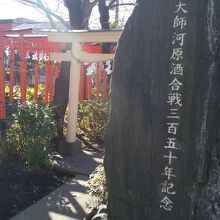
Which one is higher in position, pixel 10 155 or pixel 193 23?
pixel 193 23

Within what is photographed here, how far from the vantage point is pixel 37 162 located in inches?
238

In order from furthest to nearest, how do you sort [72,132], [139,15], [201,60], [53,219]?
[72,132]
[53,219]
[139,15]
[201,60]

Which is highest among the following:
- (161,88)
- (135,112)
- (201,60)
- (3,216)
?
(201,60)

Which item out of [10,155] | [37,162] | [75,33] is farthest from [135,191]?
[75,33]

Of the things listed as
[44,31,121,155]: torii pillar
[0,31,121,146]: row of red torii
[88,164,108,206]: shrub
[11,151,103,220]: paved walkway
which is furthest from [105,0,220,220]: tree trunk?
[44,31,121,155]: torii pillar

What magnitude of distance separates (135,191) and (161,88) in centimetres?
101

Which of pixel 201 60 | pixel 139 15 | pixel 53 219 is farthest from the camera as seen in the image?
pixel 53 219

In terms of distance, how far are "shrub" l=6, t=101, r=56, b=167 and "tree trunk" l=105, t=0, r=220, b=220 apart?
245 centimetres

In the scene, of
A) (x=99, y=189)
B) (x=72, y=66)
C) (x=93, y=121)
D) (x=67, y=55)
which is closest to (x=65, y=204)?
(x=99, y=189)

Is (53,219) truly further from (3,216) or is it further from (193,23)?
(193,23)

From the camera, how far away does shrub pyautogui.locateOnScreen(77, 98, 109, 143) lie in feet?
30.6

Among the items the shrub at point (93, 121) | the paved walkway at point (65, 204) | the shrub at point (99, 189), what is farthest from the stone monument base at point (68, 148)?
the shrub at point (99, 189)

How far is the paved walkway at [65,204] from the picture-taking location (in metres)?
4.91

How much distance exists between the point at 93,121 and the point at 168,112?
603cm
